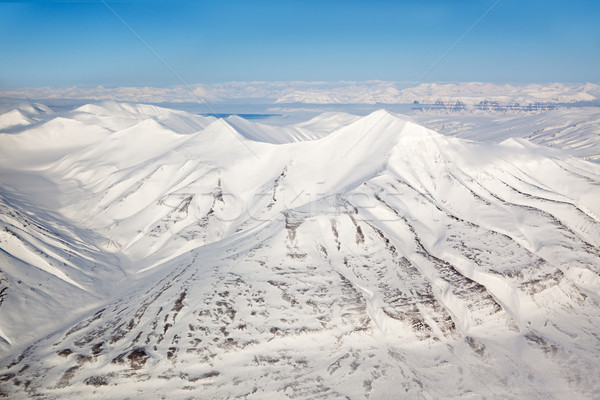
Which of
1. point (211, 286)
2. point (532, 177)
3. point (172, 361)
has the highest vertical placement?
point (532, 177)

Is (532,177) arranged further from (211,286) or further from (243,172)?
(211,286)

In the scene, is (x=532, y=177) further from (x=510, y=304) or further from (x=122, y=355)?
(x=122, y=355)

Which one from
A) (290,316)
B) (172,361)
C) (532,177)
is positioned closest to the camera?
(172,361)

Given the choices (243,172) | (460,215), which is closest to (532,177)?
(460,215)

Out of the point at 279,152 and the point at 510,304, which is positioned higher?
the point at 279,152

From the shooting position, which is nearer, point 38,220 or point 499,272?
point 499,272

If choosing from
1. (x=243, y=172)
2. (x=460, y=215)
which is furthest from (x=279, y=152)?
(x=460, y=215)

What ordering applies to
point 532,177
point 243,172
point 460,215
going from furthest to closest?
point 243,172, point 532,177, point 460,215
